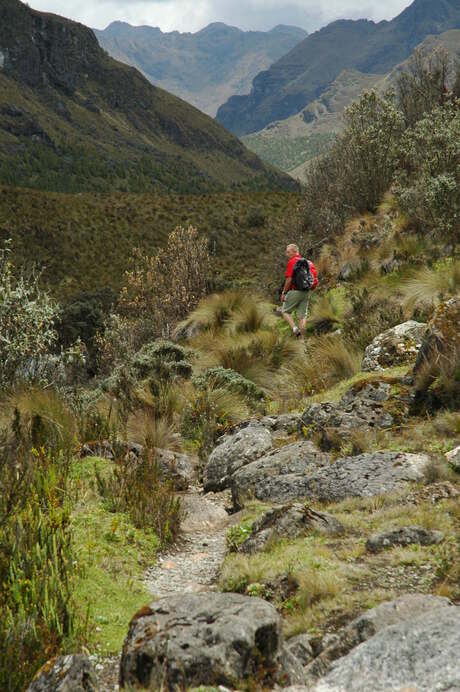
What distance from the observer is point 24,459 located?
5301mm

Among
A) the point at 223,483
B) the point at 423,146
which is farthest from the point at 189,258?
the point at 223,483

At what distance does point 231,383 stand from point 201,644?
6614 millimetres

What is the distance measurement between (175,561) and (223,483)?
5.73 ft

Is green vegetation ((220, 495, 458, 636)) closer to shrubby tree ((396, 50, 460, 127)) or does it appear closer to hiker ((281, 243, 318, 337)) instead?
hiker ((281, 243, 318, 337))

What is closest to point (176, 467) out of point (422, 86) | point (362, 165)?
point (362, 165)

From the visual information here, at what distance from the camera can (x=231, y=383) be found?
9266 millimetres

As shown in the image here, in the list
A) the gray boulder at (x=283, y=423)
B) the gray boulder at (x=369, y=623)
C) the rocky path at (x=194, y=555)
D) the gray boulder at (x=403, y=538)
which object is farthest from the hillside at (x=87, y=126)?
the gray boulder at (x=369, y=623)

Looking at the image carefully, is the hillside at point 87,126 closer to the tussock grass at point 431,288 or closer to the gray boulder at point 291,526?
the tussock grass at point 431,288

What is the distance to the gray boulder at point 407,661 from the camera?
218cm

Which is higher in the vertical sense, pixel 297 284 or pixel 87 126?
pixel 87 126

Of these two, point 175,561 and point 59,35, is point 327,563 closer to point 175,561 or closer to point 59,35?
point 175,561

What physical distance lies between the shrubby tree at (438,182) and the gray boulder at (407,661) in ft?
35.9

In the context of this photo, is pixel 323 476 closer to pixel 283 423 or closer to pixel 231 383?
pixel 283 423

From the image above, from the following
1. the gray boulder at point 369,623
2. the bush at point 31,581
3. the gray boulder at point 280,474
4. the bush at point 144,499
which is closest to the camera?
the gray boulder at point 369,623
